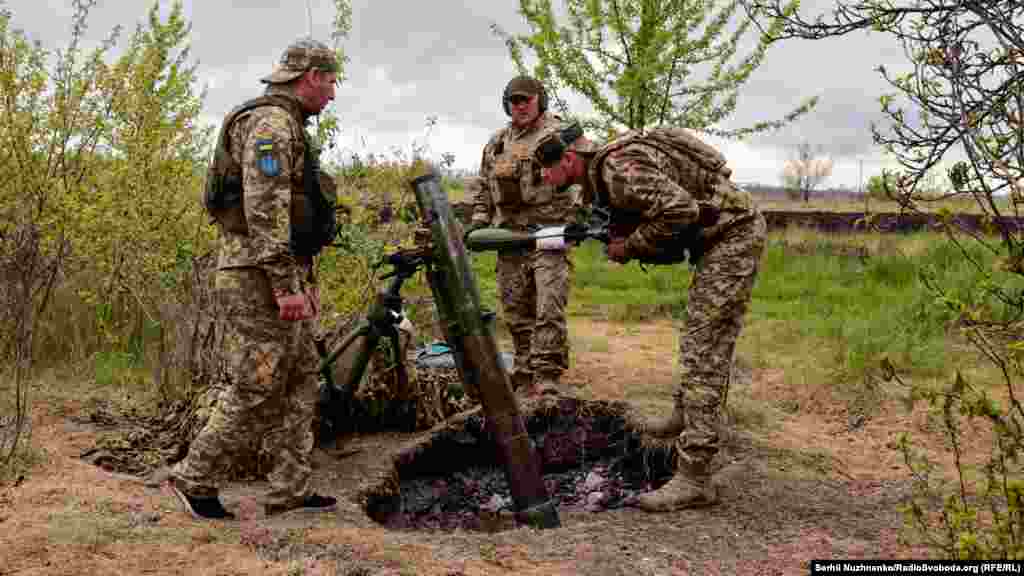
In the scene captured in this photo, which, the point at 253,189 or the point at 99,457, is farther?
the point at 99,457

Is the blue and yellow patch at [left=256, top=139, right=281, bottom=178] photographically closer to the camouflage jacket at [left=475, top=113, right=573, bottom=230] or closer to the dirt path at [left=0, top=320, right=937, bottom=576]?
the dirt path at [left=0, top=320, right=937, bottom=576]

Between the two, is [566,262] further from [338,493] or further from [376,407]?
[338,493]

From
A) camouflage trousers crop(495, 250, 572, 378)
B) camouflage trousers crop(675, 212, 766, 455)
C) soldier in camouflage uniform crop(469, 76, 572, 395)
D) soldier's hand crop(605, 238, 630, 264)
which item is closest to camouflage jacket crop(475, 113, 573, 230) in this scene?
soldier in camouflage uniform crop(469, 76, 572, 395)

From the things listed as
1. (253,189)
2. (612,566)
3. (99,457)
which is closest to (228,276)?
(253,189)

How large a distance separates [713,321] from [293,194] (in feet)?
6.61

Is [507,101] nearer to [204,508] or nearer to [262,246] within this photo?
[262,246]

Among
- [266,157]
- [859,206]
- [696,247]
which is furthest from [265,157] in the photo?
[859,206]

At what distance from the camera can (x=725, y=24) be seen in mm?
10203

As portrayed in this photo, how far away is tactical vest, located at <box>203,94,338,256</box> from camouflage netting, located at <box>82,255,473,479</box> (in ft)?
4.36

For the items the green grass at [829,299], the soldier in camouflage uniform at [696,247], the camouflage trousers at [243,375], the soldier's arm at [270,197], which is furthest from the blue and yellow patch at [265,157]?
the green grass at [829,299]

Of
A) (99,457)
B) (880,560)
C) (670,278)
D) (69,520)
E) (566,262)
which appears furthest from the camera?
(670,278)

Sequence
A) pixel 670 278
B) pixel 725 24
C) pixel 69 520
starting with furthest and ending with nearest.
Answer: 1. pixel 670 278
2. pixel 725 24
3. pixel 69 520

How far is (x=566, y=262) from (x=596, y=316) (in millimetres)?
3984

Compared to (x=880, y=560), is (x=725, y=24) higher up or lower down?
higher up
